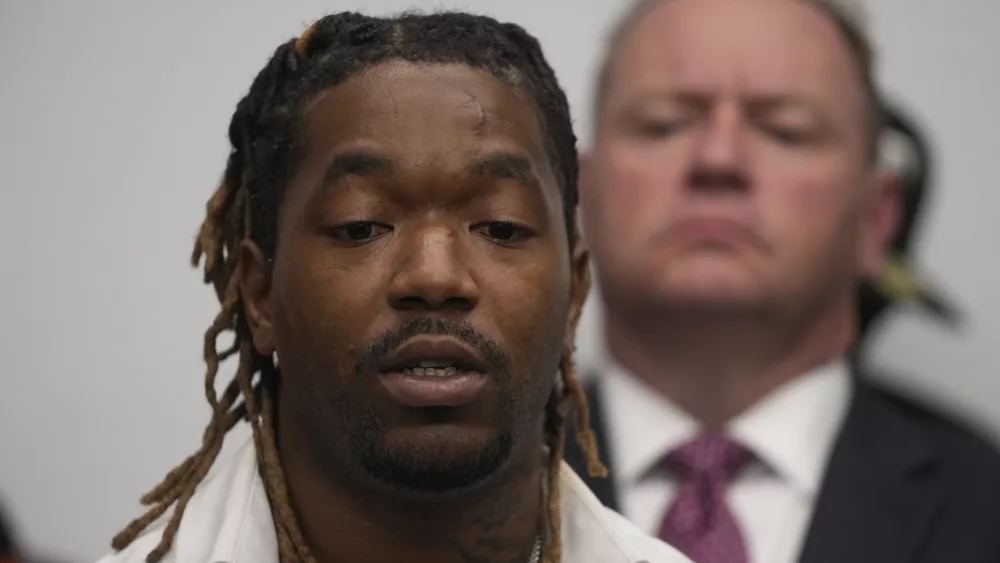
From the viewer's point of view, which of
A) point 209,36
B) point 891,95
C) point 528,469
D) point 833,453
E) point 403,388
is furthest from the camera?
point 891,95

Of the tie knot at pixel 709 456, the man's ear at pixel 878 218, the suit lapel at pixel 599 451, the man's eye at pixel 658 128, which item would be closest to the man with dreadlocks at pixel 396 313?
the suit lapel at pixel 599 451

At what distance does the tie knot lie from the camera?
5.25ft

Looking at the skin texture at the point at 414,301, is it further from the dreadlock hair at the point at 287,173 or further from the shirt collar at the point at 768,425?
the shirt collar at the point at 768,425

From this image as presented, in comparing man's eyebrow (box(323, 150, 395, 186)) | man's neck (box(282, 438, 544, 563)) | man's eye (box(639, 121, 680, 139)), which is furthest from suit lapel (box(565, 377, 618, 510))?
man's eyebrow (box(323, 150, 395, 186))

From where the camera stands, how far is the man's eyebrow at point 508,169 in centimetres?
117

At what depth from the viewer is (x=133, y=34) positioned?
6.19ft

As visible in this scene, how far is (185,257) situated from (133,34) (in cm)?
32

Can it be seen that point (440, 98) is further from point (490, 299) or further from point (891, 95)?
point (891, 95)

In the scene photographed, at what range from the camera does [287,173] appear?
123 centimetres

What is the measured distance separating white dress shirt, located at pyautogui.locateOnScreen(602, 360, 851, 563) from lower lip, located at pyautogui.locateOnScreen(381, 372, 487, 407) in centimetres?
52

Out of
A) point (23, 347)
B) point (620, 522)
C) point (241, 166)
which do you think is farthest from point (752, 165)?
point (23, 347)

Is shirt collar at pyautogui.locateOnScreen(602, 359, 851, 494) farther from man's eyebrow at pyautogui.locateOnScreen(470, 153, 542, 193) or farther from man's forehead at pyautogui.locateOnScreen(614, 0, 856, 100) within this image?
man's eyebrow at pyautogui.locateOnScreen(470, 153, 542, 193)

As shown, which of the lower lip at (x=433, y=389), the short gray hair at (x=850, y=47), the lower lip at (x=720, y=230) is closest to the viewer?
the lower lip at (x=433, y=389)

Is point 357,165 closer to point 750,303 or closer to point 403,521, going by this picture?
point 403,521
